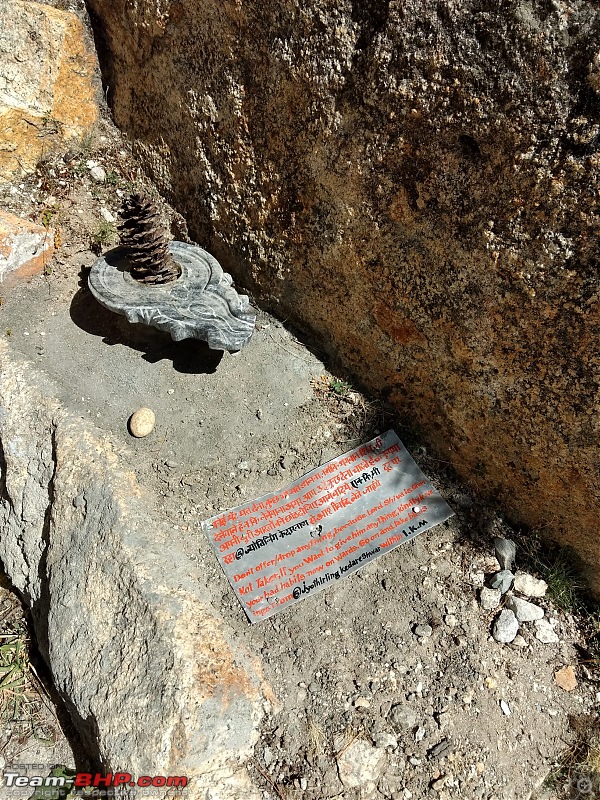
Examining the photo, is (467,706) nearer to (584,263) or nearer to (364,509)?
(364,509)

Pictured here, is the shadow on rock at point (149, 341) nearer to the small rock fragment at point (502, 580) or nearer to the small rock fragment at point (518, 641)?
the small rock fragment at point (502, 580)

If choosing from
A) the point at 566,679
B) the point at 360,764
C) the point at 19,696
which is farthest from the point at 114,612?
the point at 566,679

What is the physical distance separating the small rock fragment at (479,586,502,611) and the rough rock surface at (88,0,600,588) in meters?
0.36

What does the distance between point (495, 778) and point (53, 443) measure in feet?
7.04

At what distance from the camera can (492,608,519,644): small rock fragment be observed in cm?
223

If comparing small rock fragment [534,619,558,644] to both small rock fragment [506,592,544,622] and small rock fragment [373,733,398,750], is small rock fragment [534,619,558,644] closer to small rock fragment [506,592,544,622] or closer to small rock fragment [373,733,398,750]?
small rock fragment [506,592,544,622]

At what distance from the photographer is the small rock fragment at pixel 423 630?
221cm

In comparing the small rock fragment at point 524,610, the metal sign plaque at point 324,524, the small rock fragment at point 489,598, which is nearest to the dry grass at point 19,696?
the metal sign plaque at point 324,524

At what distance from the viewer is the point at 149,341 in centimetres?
281

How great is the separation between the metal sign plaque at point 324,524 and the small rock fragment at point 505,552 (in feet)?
0.81

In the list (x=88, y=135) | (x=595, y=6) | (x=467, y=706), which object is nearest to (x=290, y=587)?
(x=467, y=706)

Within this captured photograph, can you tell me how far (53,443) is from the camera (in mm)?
2387

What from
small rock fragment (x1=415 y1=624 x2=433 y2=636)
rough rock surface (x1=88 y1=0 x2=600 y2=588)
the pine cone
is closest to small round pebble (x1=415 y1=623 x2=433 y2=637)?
small rock fragment (x1=415 y1=624 x2=433 y2=636)

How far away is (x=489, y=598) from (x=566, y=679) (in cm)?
40
